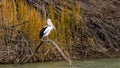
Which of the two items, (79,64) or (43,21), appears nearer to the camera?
(79,64)

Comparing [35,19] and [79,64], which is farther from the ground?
[35,19]

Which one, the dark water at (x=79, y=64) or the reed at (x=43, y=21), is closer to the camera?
the dark water at (x=79, y=64)

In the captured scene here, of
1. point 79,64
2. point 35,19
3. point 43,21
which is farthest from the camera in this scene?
point 43,21

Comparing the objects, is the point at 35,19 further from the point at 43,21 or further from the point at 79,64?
the point at 79,64

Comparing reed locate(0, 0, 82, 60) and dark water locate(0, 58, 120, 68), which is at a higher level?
reed locate(0, 0, 82, 60)

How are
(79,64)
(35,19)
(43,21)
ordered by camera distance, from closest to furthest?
(79,64) → (35,19) → (43,21)

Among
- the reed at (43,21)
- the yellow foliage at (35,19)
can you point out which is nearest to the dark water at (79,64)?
the reed at (43,21)

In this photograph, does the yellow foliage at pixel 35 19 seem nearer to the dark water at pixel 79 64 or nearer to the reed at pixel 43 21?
the reed at pixel 43 21

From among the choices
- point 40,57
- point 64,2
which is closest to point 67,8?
point 64,2

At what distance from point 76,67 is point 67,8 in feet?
10.00

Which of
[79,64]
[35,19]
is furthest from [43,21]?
[79,64]

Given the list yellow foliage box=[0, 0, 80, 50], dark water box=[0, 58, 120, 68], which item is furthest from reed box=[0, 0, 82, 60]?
dark water box=[0, 58, 120, 68]

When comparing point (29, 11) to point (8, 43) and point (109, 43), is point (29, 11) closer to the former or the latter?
point (8, 43)

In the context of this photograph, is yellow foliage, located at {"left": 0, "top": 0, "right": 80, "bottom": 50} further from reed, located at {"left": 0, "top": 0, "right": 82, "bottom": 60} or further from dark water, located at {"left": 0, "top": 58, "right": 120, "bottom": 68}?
dark water, located at {"left": 0, "top": 58, "right": 120, "bottom": 68}
